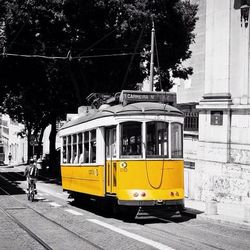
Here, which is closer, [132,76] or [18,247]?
[18,247]

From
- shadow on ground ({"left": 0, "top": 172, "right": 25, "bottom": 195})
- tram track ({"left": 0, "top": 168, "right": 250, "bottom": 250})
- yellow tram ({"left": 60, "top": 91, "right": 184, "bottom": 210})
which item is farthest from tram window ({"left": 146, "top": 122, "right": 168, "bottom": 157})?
shadow on ground ({"left": 0, "top": 172, "right": 25, "bottom": 195})

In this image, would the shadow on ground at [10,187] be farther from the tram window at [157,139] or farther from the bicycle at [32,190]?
the tram window at [157,139]

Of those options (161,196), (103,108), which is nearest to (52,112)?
(103,108)

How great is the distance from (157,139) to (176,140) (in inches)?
23.0

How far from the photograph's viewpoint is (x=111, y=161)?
1568 centimetres

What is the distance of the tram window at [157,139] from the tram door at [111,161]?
3.16ft

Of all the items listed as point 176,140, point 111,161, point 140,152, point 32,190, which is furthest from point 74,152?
point 176,140

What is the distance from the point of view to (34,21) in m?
29.0

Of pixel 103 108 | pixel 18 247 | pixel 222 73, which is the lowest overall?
pixel 18 247

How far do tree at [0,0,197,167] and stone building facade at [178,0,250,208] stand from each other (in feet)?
22.1

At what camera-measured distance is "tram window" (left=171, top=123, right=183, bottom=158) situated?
51.4 feet

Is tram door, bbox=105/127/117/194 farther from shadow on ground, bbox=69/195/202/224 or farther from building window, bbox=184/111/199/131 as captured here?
building window, bbox=184/111/199/131

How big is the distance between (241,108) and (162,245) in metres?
10.6

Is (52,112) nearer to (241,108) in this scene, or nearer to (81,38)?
(81,38)
